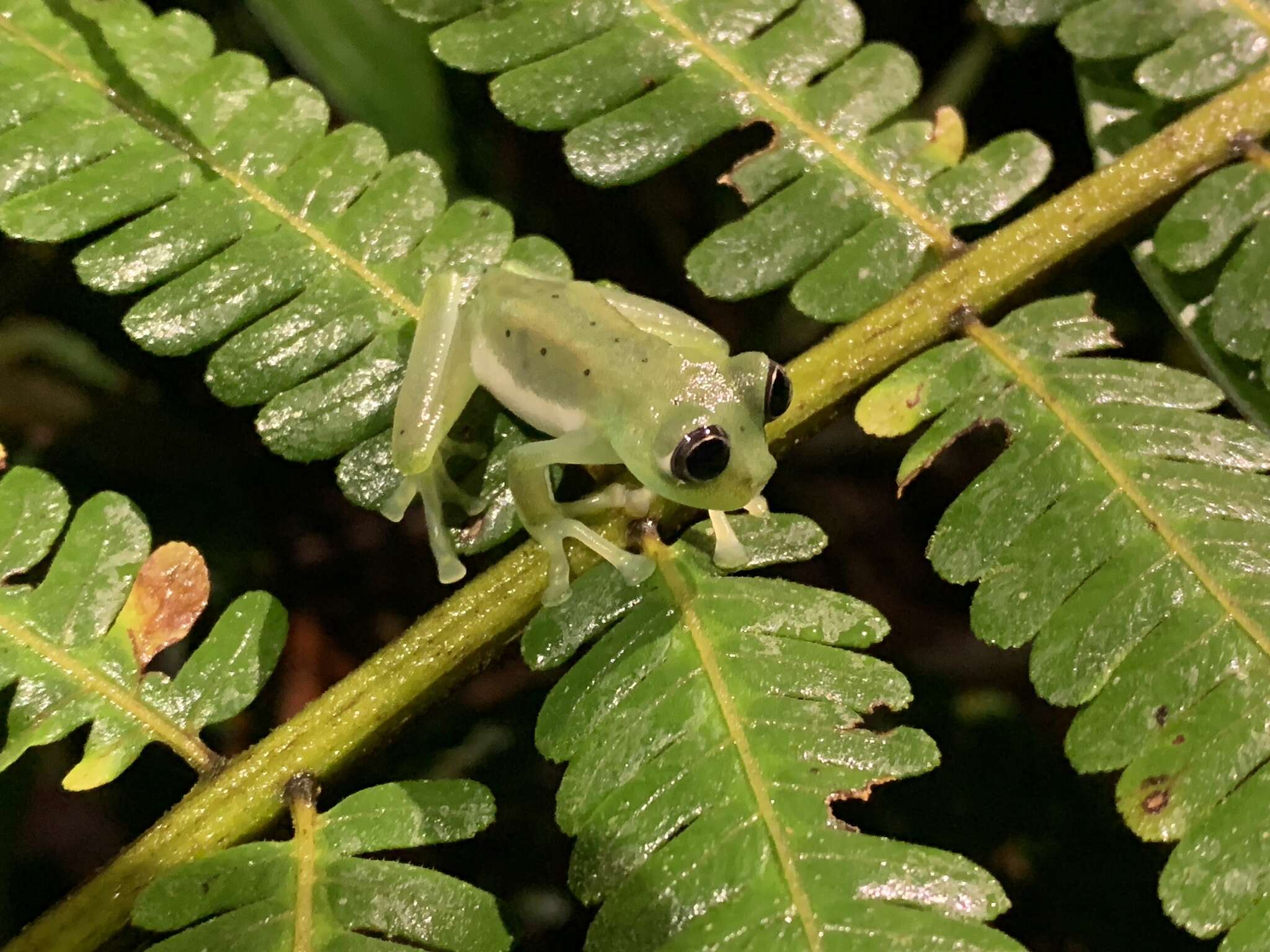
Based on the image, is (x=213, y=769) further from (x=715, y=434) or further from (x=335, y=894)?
(x=715, y=434)

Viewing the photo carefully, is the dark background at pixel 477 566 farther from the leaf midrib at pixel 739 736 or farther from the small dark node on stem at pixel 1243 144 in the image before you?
the leaf midrib at pixel 739 736

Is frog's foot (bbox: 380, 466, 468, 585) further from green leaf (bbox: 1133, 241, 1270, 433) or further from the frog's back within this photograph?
green leaf (bbox: 1133, 241, 1270, 433)

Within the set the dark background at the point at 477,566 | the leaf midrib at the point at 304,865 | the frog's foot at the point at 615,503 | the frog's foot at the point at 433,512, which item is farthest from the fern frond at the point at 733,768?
the dark background at the point at 477,566

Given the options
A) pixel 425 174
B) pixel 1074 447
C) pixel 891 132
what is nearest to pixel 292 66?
pixel 425 174

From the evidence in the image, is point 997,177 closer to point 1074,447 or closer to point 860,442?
point 1074,447

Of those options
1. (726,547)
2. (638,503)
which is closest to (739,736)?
(726,547)

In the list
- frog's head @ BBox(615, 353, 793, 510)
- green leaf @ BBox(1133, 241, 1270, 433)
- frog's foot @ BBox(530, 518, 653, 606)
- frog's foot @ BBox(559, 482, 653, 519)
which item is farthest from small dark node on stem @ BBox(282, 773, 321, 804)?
green leaf @ BBox(1133, 241, 1270, 433)
